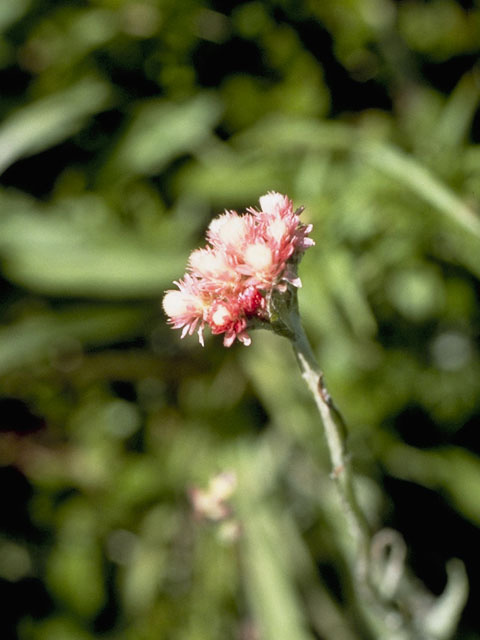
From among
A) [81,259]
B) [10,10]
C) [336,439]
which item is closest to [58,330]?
[81,259]

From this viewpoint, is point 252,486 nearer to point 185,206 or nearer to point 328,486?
point 328,486

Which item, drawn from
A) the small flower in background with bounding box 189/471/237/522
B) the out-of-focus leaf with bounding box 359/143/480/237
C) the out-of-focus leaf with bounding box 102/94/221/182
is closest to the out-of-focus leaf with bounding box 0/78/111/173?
the out-of-focus leaf with bounding box 102/94/221/182

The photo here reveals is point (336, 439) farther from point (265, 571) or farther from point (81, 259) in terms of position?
point (81, 259)

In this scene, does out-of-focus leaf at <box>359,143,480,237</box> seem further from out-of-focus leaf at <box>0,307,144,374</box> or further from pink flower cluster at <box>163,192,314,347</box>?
out-of-focus leaf at <box>0,307,144,374</box>

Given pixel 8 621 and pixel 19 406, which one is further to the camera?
pixel 19 406

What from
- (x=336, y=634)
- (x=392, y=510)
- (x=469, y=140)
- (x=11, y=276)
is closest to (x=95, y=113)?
(x=11, y=276)

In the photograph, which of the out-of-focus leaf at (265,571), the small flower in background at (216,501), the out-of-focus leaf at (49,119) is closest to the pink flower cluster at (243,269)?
the small flower in background at (216,501)
